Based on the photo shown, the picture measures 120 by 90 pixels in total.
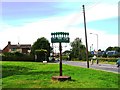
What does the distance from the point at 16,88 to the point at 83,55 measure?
350 ft

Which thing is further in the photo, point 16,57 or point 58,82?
point 16,57

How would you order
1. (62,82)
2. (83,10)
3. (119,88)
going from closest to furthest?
(119,88) < (62,82) < (83,10)

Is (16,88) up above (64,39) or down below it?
below

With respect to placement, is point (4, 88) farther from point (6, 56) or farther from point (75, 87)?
point (6, 56)

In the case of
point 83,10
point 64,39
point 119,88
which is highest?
point 83,10

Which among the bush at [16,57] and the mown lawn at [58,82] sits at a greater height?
the bush at [16,57]

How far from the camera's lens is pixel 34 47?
404ft

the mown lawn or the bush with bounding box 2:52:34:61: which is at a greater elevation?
the bush with bounding box 2:52:34:61

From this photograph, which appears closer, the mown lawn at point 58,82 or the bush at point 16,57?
the mown lawn at point 58,82

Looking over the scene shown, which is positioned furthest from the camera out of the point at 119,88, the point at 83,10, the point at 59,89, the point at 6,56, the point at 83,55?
the point at 83,55

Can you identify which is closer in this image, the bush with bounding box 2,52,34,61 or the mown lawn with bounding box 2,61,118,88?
the mown lawn with bounding box 2,61,118,88

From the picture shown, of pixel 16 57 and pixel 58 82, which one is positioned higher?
pixel 16 57

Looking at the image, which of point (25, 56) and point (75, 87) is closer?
point (75, 87)

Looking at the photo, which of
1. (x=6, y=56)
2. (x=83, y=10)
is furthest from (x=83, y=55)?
(x=83, y=10)
